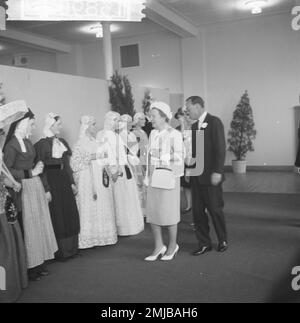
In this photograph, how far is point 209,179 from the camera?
3.62 metres

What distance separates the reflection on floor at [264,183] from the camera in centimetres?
680

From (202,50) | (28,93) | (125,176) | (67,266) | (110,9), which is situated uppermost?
(202,50)

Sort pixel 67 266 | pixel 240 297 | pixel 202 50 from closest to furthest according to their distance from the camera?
pixel 240 297 < pixel 67 266 < pixel 202 50

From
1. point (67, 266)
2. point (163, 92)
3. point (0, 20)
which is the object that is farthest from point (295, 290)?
point (163, 92)

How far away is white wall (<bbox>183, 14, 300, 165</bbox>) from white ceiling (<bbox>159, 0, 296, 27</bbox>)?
39cm

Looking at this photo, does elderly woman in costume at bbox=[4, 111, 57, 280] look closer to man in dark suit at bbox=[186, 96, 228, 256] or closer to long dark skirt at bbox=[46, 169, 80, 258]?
long dark skirt at bbox=[46, 169, 80, 258]

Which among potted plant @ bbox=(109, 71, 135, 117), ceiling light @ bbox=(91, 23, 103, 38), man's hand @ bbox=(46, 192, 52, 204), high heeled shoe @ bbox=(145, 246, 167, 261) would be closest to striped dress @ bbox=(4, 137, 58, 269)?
man's hand @ bbox=(46, 192, 52, 204)

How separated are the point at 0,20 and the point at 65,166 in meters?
1.48

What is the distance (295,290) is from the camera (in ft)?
9.30

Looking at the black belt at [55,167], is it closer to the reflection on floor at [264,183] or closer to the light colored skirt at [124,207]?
the light colored skirt at [124,207]

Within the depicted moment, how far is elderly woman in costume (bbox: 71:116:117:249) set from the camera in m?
3.97

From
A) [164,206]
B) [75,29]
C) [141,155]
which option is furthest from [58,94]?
[75,29]

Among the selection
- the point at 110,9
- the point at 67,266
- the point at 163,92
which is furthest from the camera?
the point at 163,92

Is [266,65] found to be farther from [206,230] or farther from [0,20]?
[0,20]
